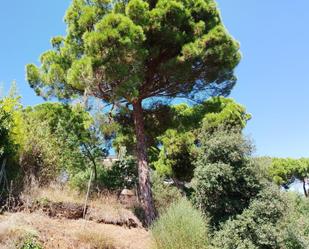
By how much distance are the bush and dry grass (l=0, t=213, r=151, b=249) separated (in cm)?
52

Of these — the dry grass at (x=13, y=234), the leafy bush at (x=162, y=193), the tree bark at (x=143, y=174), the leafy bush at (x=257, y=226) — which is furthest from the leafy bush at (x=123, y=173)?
the dry grass at (x=13, y=234)

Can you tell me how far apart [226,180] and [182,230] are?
5.05ft

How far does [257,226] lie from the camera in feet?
22.9

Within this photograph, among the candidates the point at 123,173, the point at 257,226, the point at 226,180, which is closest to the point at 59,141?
the point at 123,173

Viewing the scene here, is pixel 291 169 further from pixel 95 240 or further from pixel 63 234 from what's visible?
pixel 63 234

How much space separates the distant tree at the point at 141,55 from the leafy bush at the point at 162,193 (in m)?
1.57

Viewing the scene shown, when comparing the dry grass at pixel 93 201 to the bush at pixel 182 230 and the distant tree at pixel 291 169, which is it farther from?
the distant tree at pixel 291 169

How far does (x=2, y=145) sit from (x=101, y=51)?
3264mm

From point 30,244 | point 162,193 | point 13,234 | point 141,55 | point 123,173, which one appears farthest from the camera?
point 123,173

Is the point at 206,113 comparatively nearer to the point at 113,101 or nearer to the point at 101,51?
the point at 113,101

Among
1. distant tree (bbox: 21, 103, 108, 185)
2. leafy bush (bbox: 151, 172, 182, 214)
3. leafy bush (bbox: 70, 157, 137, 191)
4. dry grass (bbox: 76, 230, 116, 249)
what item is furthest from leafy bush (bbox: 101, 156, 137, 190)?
dry grass (bbox: 76, 230, 116, 249)

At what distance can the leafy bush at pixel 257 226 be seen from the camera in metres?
6.83

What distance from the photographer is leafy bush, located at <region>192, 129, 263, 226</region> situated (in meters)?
7.62

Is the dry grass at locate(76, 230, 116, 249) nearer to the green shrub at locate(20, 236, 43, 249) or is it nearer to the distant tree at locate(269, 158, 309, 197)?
the green shrub at locate(20, 236, 43, 249)
